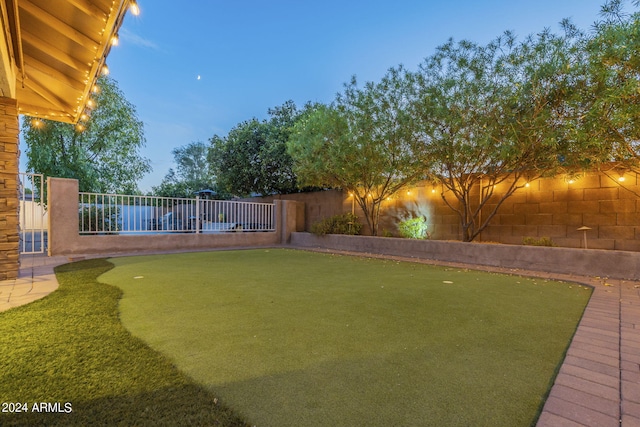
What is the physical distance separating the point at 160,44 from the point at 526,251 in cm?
5381

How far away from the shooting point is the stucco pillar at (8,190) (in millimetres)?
3990

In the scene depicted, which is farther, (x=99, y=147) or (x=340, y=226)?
(x=99, y=147)

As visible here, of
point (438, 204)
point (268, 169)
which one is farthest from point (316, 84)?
point (438, 204)

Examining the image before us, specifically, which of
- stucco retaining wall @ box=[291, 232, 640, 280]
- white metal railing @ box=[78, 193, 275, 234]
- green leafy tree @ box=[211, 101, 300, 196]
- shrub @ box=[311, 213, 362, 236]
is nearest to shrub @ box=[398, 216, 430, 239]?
stucco retaining wall @ box=[291, 232, 640, 280]

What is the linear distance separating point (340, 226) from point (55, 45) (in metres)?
7.54

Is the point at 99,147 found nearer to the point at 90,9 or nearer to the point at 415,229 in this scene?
the point at 90,9

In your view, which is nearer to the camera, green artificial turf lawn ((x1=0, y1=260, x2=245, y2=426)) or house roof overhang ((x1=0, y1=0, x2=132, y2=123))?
green artificial turf lawn ((x1=0, y1=260, x2=245, y2=426))

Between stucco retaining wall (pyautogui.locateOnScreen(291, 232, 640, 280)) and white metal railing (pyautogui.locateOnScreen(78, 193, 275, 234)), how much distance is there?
A: 3676 millimetres

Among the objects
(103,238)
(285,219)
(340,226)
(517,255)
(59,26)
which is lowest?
(517,255)

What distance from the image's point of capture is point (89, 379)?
1.59 m

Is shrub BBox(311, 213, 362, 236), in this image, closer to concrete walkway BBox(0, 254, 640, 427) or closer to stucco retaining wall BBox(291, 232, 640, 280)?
stucco retaining wall BBox(291, 232, 640, 280)

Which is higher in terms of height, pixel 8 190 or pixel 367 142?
pixel 367 142

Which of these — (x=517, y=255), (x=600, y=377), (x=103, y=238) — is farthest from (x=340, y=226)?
(x=600, y=377)

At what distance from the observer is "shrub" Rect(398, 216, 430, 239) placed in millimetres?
8523
